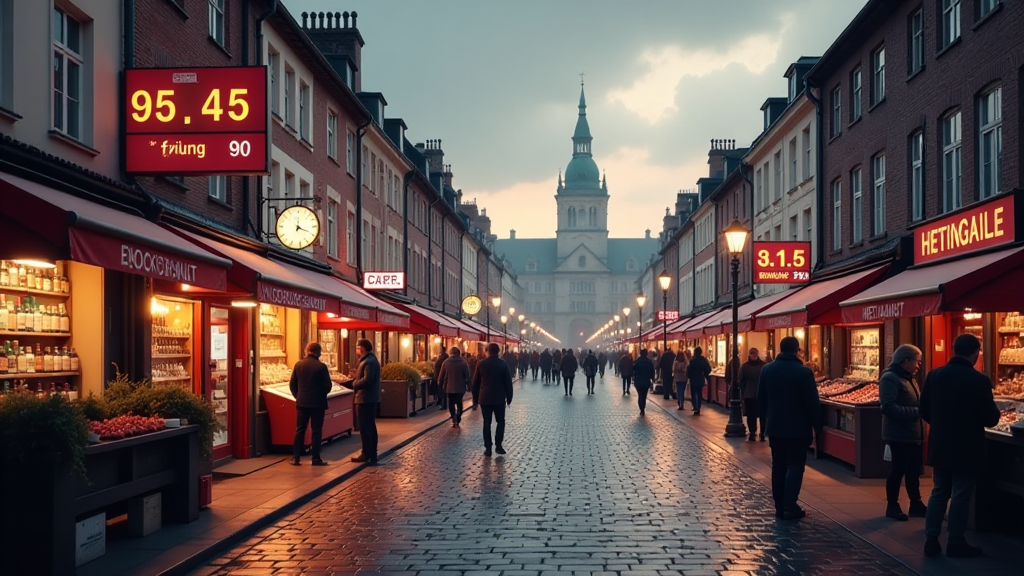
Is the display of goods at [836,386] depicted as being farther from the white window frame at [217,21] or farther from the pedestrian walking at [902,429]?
the white window frame at [217,21]

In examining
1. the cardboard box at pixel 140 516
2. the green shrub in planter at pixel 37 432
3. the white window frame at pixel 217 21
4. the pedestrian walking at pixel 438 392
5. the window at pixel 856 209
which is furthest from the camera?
the pedestrian walking at pixel 438 392

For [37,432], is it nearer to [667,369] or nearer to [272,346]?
[272,346]

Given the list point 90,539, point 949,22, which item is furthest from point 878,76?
point 90,539

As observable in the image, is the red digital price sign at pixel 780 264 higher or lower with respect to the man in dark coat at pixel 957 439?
higher

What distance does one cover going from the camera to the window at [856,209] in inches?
899

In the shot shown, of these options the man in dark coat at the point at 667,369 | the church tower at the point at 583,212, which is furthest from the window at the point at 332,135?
the church tower at the point at 583,212

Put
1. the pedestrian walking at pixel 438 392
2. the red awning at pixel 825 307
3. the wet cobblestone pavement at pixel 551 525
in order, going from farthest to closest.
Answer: the pedestrian walking at pixel 438 392
the red awning at pixel 825 307
the wet cobblestone pavement at pixel 551 525

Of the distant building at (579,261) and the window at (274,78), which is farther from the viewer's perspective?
the distant building at (579,261)

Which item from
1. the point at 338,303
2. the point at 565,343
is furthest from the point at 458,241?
the point at 565,343

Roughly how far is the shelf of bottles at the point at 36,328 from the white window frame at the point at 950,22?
13840 mm

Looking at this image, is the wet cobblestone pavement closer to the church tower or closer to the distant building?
the distant building

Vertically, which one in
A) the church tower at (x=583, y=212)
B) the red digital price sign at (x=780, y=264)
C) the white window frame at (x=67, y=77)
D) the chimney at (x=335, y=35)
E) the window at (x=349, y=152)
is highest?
the church tower at (x=583, y=212)

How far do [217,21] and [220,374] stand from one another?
20.0 ft

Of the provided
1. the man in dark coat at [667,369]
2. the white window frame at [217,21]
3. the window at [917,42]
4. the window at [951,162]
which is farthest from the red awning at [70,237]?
the man in dark coat at [667,369]
